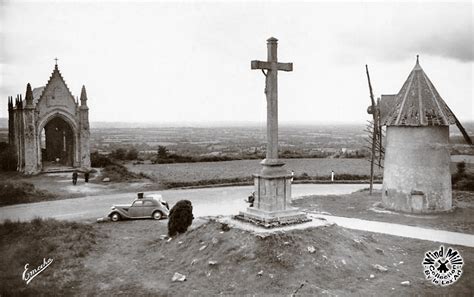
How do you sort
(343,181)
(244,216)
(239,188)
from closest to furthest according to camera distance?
(244,216), (239,188), (343,181)

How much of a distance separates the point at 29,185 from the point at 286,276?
773 inches

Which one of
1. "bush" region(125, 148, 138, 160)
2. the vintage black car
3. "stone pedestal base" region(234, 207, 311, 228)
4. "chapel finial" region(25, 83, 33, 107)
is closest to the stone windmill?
"stone pedestal base" region(234, 207, 311, 228)

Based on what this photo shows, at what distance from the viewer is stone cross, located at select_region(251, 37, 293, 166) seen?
44.2ft

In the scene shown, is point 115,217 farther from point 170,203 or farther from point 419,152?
point 419,152

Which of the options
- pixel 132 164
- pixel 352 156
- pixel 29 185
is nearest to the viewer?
pixel 29 185

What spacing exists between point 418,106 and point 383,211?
5336mm

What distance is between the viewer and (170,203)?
2397 cm

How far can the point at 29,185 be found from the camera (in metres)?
25.4

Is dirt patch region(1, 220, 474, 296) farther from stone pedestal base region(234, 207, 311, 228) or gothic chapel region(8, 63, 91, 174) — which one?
gothic chapel region(8, 63, 91, 174)

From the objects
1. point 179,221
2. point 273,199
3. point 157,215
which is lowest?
point 157,215

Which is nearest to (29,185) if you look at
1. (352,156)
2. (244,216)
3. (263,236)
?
(244,216)

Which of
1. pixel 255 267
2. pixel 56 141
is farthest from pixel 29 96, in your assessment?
pixel 255 267

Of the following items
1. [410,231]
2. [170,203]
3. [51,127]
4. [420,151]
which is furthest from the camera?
[51,127]

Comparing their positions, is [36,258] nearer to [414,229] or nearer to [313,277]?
[313,277]
